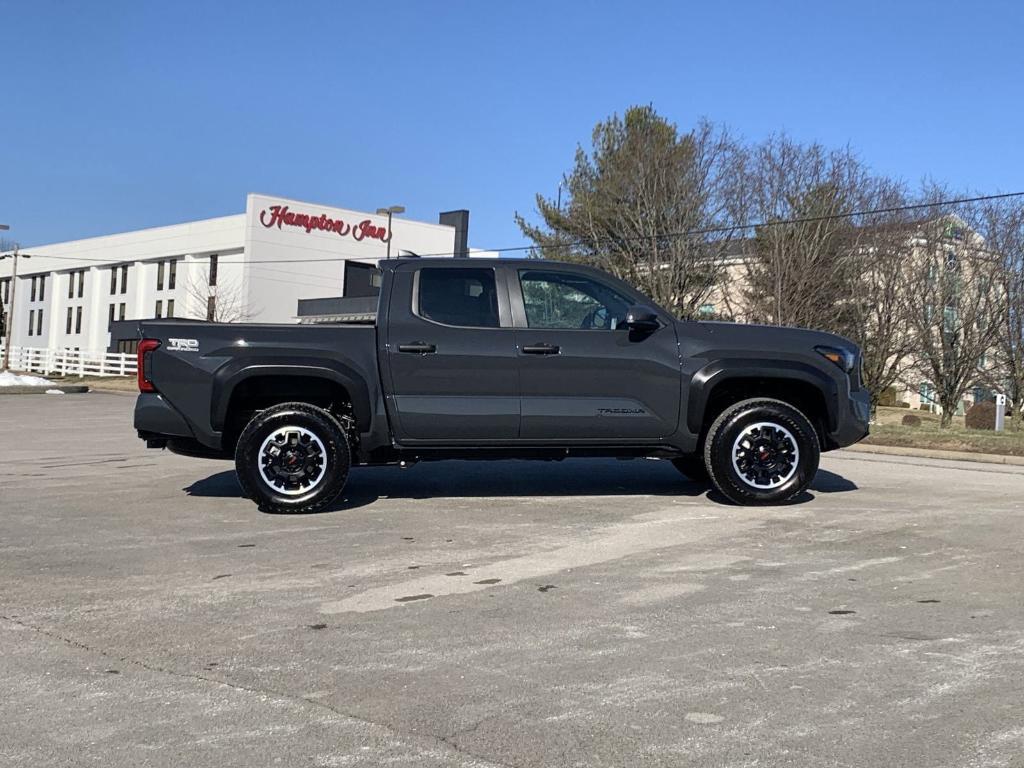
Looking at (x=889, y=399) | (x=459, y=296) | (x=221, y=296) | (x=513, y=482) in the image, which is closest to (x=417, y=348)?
(x=459, y=296)

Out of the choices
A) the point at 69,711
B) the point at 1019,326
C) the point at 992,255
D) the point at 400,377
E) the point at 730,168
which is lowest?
the point at 69,711

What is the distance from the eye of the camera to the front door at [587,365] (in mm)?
8000

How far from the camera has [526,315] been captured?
8133 mm

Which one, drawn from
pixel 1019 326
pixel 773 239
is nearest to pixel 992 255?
pixel 1019 326

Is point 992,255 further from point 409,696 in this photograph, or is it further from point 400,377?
point 409,696

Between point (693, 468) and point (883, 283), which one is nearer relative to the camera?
point (693, 468)

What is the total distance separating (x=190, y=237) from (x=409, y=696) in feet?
230

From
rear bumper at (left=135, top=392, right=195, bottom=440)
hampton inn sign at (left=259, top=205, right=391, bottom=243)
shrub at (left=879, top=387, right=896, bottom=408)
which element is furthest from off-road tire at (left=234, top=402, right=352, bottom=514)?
hampton inn sign at (left=259, top=205, right=391, bottom=243)

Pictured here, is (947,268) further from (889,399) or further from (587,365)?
(587,365)

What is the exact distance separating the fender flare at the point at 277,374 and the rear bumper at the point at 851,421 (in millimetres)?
3763

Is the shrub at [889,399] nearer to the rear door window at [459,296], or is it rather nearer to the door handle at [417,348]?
the rear door window at [459,296]

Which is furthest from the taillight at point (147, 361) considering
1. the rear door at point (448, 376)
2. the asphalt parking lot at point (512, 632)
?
the rear door at point (448, 376)

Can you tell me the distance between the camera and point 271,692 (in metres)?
3.82

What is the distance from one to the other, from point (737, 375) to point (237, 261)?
200 feet
